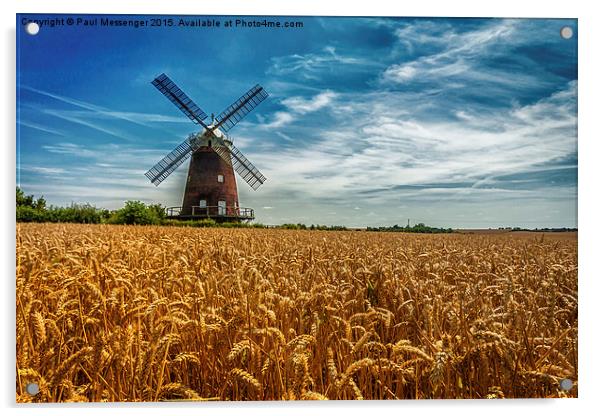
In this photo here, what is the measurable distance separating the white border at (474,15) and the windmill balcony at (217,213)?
121 cm

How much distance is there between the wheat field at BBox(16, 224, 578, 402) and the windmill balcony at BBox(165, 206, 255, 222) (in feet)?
1.73

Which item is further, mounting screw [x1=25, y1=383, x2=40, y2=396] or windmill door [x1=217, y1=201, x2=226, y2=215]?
windmill door [x1=217, y1=201, x2=226, y2=215]

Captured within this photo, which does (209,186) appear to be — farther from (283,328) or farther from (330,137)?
(283,328)

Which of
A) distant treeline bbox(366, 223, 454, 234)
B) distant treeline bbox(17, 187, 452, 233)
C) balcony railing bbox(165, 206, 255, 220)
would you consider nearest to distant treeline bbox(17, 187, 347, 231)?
distant treeline bbox(17, 187, 452, 233)

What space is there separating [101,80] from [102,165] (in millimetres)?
586

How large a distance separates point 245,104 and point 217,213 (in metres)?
1.87

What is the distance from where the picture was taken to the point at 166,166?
377cm

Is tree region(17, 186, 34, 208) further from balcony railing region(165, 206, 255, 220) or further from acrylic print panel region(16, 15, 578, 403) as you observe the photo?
balcony railing region(165, 206, 255, 220)

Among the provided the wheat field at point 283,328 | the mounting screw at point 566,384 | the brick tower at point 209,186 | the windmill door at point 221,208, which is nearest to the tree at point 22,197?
the wheat field at point 283,328

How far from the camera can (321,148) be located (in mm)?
3496

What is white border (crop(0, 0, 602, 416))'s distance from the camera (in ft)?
10.5

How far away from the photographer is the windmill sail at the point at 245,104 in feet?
11.4

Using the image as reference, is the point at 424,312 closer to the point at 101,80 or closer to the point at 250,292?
the point at 250,292
